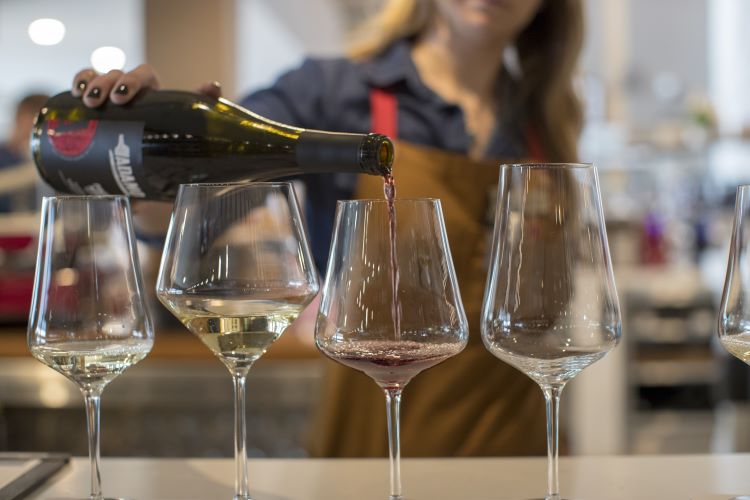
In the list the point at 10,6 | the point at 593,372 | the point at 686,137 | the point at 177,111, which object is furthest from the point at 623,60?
the point at 10,6

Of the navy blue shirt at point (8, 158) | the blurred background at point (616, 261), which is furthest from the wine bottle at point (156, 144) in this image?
the navy blue shirt at point (8, 158)

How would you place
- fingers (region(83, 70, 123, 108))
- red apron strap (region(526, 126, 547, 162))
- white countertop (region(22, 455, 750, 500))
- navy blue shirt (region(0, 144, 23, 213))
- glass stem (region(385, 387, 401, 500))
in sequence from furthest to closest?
navy blue shirt (region(0, 144, 23, 213)) < red apron strap (region(526, 126, 547, 162)) < fingers (region(83, 70, 123, 108)) < white countertop (region(22, 455, 750, 500)) < glass stem (region(385, 387, 401, 500))

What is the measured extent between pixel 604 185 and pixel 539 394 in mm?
2711

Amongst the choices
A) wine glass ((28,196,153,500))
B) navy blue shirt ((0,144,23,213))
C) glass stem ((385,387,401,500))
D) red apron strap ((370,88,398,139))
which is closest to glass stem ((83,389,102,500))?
wine glass ((28,196,153,500))

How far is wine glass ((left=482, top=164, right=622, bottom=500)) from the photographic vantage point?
717mm

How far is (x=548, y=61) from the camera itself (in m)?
1.60

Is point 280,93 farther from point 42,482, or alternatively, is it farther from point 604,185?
point 604,185

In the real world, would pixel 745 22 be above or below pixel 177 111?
above

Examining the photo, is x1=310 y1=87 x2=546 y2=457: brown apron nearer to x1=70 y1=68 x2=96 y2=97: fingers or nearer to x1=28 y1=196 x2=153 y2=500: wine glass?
x1=70 y1=68 x2=96 y2=97: fingers

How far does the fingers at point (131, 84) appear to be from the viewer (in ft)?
3.10

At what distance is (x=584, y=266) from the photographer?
2.36 feet

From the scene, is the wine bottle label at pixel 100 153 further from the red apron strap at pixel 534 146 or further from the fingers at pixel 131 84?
the red apron strap at pixel 534 146

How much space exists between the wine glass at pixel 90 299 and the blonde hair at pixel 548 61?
0.84 m

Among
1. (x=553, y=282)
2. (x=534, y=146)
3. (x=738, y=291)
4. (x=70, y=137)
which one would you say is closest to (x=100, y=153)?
(x=70, y=137)
